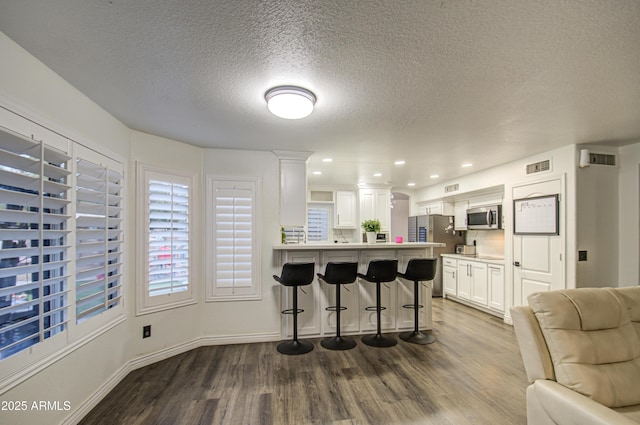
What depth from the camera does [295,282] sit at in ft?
10.7

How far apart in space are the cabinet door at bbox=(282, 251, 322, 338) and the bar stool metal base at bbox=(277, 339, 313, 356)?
203 millimetres

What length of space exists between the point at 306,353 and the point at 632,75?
146 inches

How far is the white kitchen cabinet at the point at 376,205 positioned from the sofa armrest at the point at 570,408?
17.1 ft

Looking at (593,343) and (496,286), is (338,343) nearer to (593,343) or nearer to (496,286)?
(593,343)

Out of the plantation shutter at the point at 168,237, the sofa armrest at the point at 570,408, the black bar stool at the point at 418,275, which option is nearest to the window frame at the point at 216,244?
the plantation shutter at the point at 168,237

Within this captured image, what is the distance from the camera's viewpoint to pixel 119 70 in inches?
72.6

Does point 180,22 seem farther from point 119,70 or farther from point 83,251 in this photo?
point 83,251

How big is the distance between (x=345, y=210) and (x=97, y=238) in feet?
16.9

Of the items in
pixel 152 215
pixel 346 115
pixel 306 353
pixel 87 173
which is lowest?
pixel 306 353

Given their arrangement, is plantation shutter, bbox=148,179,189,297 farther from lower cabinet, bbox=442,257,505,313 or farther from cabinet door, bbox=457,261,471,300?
cabinet door, bbox=457,261,471,300

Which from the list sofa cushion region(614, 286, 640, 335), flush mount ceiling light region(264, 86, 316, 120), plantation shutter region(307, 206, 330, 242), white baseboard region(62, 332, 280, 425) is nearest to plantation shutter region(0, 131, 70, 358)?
white baseboard region(62, 332, 280, 425)

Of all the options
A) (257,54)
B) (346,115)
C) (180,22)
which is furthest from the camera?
(346,115)

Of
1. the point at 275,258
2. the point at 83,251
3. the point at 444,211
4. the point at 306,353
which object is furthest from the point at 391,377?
the point at 444,211

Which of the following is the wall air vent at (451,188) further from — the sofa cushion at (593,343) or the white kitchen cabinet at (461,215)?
the sofa cushion at (593,343)
